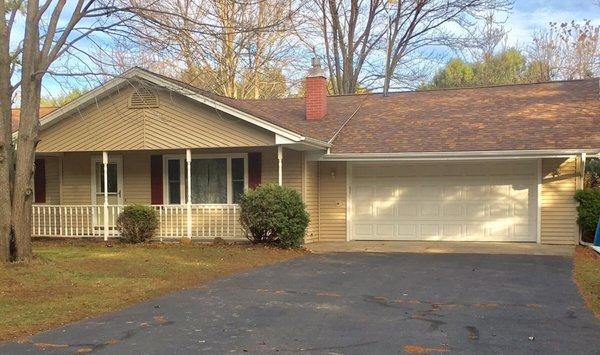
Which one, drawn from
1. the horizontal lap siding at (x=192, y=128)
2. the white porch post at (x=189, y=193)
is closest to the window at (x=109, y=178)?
the horizontal lap siding at (x=192, y=128)

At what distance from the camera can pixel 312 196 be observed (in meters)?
15.7

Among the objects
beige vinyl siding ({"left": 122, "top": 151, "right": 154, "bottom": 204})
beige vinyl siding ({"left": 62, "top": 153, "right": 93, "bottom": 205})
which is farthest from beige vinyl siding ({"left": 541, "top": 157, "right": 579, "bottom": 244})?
beige vinyl siding ({"left": 62, "top": 153, "right": 93, "bottom": 205})

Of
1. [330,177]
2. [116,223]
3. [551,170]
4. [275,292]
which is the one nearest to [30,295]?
[275,292]

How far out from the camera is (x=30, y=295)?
8141 millimetres

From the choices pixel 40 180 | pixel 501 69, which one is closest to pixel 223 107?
pixel 40 180

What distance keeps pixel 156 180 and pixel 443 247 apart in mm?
7881

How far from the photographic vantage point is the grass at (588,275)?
25.1ft

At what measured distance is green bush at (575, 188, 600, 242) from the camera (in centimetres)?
1327

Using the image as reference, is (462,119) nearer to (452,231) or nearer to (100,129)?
(452,231)

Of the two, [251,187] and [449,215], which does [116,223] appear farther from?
[449,215]

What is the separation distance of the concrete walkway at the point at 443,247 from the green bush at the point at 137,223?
4079 millimetres

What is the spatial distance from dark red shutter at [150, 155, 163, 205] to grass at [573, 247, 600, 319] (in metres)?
10.4

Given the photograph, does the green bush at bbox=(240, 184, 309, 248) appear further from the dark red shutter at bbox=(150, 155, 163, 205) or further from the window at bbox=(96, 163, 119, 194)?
the window at bbox=(96, 163, 119, 194)

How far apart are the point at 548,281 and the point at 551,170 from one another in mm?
5807
